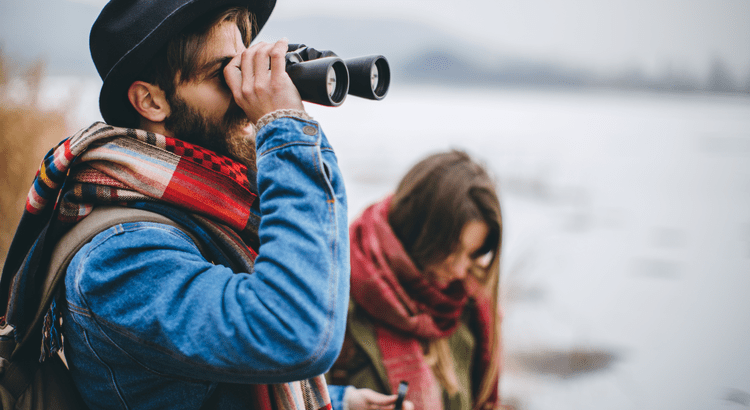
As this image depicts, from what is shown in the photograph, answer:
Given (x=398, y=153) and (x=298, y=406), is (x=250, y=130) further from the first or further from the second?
(x=398, y=153)

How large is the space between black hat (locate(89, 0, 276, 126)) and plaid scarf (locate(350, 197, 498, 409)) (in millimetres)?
1114

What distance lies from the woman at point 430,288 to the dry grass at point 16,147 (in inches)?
54.2

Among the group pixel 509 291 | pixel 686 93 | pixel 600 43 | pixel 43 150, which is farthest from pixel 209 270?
pixel 686 93

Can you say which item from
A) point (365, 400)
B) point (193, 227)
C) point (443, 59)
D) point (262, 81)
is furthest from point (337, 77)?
point (443, 59)

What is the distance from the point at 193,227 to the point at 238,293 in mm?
179

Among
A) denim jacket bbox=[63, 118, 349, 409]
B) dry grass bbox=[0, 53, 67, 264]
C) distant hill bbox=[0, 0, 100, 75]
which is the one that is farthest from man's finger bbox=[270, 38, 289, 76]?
distant hill bbox=[0, 0, 100, 75]

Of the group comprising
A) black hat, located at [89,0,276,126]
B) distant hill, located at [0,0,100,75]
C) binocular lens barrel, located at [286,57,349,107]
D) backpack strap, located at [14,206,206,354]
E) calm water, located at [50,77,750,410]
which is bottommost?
calm water, located at [50,77,750,410]

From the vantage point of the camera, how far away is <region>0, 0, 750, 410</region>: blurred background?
334 centimetres

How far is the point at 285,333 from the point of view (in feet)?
1.96

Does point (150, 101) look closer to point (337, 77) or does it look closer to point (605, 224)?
point (337, 77)

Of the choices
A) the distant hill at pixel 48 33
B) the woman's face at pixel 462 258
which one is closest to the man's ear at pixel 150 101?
the woman's face at pixel 462 258

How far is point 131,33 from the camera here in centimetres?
79

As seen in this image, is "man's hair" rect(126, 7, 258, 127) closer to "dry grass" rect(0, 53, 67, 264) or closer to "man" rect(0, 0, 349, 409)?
"man" rect(0, 0, 349, 409)

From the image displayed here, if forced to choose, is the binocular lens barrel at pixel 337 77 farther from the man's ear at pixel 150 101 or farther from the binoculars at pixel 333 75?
the man's ear at pixel 150 101
